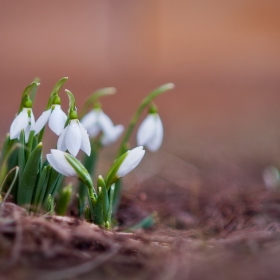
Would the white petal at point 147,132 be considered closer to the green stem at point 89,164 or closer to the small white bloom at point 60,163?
the green stem at point 89,164

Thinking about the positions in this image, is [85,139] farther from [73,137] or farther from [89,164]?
[89,164]

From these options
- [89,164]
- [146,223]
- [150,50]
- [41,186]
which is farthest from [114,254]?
[150,50]

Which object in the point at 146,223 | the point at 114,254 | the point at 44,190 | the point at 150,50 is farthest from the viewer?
the point at 150,50

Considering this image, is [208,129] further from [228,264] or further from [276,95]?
[228,264]

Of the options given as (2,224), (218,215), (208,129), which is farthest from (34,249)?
(208,129)

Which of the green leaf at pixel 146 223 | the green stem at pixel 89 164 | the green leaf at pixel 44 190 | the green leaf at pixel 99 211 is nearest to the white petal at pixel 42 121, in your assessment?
the green leaf at pixel 44 190

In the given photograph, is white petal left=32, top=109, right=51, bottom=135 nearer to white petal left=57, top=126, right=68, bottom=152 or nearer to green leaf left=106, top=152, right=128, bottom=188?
white petal left=57, top=126, right=68, bottom=152
